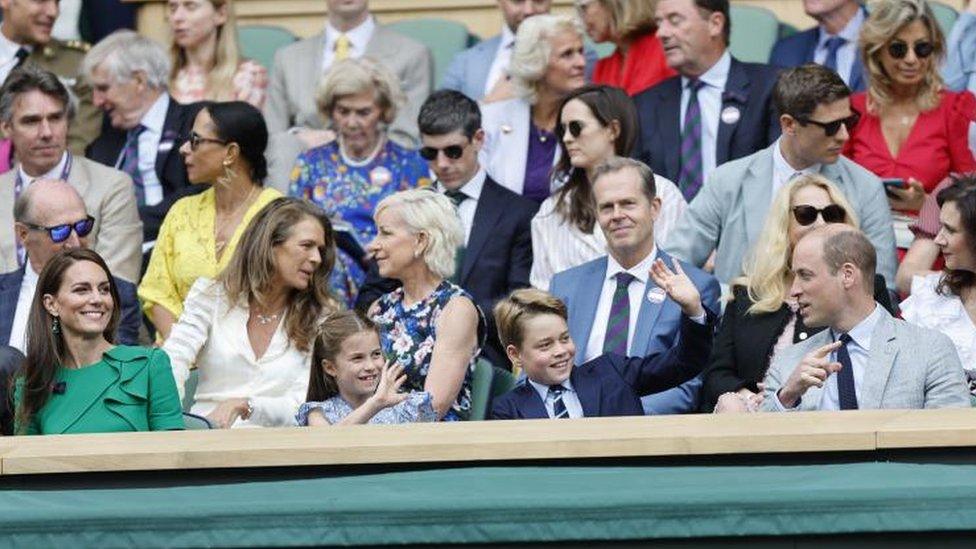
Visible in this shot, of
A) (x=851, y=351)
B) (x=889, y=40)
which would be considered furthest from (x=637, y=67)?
(x=851, y=351)

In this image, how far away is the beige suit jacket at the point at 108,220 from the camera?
917cm

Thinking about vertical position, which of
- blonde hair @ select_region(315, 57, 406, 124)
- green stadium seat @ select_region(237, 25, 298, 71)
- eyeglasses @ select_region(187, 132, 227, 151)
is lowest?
eyeglasses @ select_region(187, 132, 227, 151)

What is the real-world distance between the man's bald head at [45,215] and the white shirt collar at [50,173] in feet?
2.77

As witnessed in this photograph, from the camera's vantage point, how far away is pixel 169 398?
714cm

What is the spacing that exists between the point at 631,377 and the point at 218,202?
241 centimetres

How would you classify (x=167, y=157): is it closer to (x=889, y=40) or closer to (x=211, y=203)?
(x=211, y=203)

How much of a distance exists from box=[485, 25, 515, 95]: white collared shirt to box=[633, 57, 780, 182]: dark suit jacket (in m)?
1.18

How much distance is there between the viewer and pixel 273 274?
8.20 m

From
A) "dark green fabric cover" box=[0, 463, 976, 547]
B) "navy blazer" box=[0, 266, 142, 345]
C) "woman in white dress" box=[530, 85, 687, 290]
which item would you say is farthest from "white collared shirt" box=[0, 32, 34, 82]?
"dark green fabric cover" box=[0, 463, 976, 547]

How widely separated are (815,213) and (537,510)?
2657mm

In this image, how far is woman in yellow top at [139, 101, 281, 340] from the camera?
896cm

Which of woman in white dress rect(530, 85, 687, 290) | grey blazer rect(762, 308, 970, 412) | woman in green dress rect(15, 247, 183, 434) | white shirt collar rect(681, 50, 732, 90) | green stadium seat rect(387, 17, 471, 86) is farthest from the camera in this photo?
green stadium seat rect(387, 17, 471, 86)

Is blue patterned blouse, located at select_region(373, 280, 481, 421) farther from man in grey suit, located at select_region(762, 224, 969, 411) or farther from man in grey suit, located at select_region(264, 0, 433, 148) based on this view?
man in grey suit, located at select_region(264, 0, 433, 148)

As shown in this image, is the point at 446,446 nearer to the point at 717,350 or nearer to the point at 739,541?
the point at 739,541
